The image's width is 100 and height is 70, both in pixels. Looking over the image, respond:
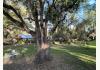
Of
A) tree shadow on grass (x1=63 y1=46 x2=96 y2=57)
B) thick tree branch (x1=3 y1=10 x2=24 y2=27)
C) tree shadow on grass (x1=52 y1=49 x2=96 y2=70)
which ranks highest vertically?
thick tree branch (x1=3 y1=10 x2=24 y2=27)

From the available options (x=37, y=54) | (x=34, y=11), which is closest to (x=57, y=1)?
(x=34, y=11)

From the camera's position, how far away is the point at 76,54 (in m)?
1.76

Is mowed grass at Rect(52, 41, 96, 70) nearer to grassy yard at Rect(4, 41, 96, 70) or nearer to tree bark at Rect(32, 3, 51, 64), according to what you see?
grassy yard at Rect(4, 41, 96, 70)

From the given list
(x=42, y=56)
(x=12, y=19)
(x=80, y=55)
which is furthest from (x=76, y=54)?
(x=12, y=19)

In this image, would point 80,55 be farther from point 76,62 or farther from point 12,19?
point 12,19

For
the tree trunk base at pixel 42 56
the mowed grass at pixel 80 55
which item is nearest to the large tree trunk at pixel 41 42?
the tree trunk base at pixel 42 56

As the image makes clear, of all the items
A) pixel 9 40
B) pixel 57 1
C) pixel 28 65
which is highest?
pixel 57 1

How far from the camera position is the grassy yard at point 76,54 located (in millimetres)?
1734

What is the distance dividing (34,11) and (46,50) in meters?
0.46

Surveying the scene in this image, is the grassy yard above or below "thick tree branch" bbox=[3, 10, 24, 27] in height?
below

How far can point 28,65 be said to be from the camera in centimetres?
172

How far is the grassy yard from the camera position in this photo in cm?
173

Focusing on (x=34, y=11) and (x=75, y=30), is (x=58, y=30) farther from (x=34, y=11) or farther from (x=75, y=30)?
(x=34, y=11)

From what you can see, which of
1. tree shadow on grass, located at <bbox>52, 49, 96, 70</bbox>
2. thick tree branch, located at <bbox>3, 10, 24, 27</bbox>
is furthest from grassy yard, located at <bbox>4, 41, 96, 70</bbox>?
thick tree branch, located at <bbox>3, 10, 24, 27</bbox>
